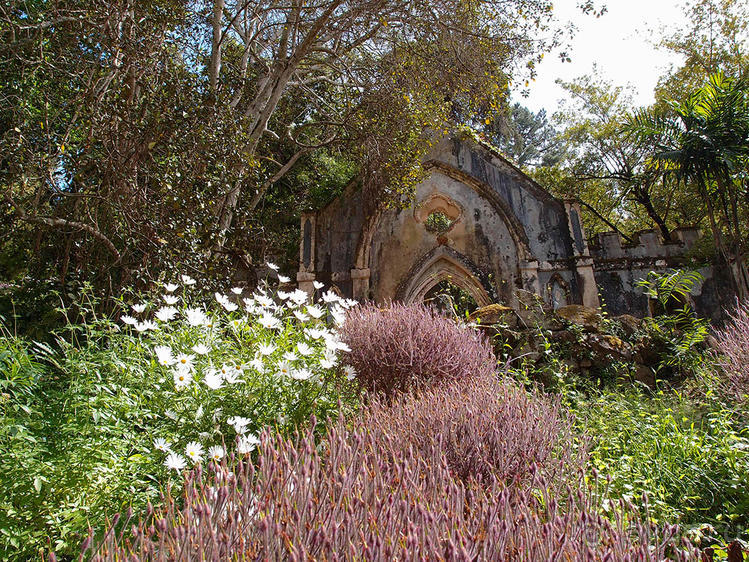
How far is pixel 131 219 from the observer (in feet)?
16.5

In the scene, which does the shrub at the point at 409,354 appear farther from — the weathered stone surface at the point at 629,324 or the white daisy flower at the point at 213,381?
the weathered stone surface at the point at 629,324

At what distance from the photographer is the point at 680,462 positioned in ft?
10.8

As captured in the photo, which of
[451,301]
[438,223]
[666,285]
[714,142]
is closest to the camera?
[666,285]

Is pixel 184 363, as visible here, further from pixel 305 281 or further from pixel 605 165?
pixel 605 165

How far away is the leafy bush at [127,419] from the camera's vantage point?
2.11 m

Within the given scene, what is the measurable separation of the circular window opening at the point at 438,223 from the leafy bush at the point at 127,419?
991cm

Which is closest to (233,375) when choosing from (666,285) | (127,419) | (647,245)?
(127,419)

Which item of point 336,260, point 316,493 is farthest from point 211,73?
point 316,493

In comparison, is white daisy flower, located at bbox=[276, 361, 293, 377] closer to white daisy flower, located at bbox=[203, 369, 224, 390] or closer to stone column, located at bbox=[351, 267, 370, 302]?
white daisy flower, located at bbox=[203, 369, 224, 390]

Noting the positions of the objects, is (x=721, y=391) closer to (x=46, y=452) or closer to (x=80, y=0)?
(x=46, y=452)

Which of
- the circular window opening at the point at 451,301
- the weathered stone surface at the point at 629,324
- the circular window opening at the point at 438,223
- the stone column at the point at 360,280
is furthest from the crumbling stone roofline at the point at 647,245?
the weathered stone surface at the point at 629,324

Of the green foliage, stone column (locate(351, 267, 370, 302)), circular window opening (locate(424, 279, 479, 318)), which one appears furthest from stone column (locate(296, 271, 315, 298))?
the green foliage

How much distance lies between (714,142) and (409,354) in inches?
407

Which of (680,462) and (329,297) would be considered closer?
(680,462)
